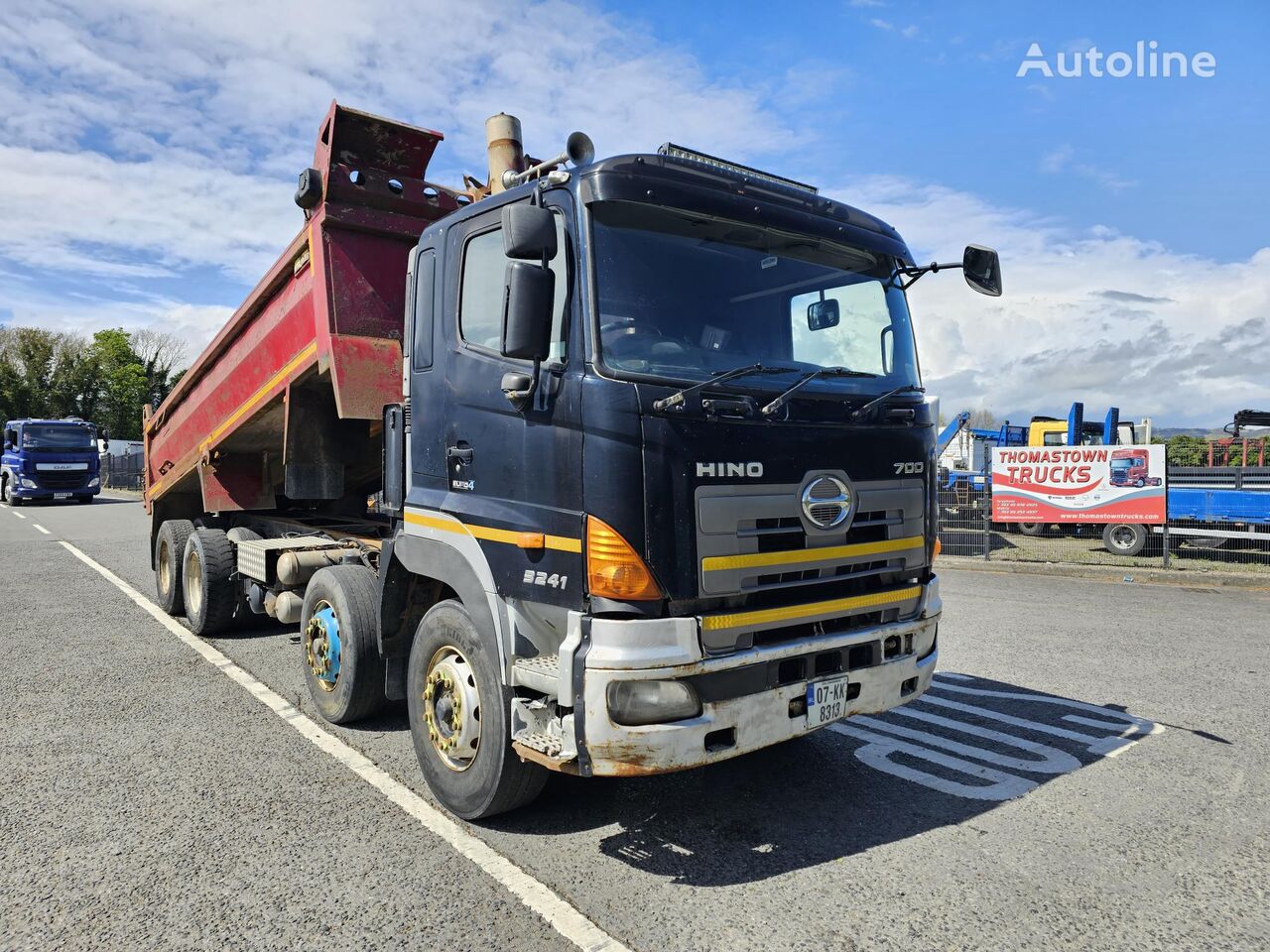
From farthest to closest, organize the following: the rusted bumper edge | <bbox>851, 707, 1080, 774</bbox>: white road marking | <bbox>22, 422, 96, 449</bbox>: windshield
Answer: <bbox>22, 422, 96, 449</bbox>: windshield < <bbox>851, 707, 1080, 774</bbox>: white road marking < the rusted bumper edge

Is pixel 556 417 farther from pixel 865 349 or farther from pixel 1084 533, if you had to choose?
pixel 1084 533

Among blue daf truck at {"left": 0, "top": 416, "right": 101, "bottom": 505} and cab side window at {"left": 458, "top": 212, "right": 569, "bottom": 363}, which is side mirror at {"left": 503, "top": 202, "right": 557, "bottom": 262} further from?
blue daf truck at {"left": 0, "top": 416, "right": 101, "bottom": 505}

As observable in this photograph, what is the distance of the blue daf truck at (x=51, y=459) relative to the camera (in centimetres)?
2809

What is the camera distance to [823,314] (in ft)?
13.3

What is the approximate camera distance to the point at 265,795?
4.06 metres

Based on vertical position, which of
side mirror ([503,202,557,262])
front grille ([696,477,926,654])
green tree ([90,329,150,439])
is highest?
green tree ([90,329,150,439])

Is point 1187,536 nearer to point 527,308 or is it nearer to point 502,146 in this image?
point 502,146

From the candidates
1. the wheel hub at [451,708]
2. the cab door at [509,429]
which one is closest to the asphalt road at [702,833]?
the wheel hub at [451,708]

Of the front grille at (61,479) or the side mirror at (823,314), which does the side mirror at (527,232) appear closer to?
the side mirror at (823,314)

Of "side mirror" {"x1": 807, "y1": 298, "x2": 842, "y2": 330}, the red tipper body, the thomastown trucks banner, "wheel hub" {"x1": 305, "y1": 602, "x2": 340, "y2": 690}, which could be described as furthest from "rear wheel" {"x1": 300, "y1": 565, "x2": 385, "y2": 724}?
the thomastown trucks banner

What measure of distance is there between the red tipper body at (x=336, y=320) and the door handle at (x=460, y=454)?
1276mm

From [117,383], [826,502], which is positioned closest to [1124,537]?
[826,502]

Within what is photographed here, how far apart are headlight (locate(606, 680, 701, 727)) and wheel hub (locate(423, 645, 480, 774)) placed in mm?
832

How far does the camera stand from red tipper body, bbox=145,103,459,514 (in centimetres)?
514
